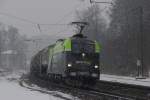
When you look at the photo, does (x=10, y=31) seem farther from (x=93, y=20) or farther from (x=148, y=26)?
(x=148, y=26)

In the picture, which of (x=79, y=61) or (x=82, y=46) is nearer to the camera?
(x=79, y=61)

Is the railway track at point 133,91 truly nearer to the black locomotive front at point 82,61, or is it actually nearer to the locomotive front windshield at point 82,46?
the black locomotive front at point 82,61

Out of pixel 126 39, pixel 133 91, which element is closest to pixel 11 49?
pixel 126 39

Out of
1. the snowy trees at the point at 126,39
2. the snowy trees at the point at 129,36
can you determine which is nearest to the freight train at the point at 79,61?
the snowy trees at the point at 126,39

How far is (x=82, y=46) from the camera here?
93.7 feet

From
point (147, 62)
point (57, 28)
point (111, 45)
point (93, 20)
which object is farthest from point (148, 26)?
point (57, 28)

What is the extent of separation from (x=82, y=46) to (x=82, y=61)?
3.87 ft

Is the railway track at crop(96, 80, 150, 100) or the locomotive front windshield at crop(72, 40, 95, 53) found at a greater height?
the locomotive front windshield at crop(72, 40, 95, 53)

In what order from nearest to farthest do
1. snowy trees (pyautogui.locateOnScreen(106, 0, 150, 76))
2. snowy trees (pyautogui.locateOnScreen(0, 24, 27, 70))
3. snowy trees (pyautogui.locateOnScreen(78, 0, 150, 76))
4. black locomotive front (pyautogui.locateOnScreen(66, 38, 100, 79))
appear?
1. black locomotive front (pyautogui.locateOnScreen(66, 38, 100, 79))
2. snowy trees (pyautogui.locateOnScreen(106, 0, 150, 76))
3. snowy trees (pyautogui.locateOnScreen(78, 0, 150, 76))
4. snowy trees (pyautogui.locateOnScreen(0, 24, 27, 70))

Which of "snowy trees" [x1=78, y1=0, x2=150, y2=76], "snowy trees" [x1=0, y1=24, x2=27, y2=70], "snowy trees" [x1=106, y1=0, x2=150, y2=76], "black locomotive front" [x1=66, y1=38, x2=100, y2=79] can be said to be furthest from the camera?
"snowy trees" [x1=0, y1=24, x2=27, y2=70]

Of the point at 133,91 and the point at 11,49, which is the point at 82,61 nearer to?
the point at 133,91

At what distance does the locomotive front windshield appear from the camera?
28.3m

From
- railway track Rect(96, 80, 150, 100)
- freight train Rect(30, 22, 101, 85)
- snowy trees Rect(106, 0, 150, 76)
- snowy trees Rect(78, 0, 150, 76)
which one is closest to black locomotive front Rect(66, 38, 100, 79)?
freight train Rect(30, 22, 101, 85)

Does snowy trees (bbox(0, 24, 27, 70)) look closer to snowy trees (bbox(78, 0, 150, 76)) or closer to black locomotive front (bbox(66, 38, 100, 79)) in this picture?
snowy trees (bbox(78, 0, 150, 76))
